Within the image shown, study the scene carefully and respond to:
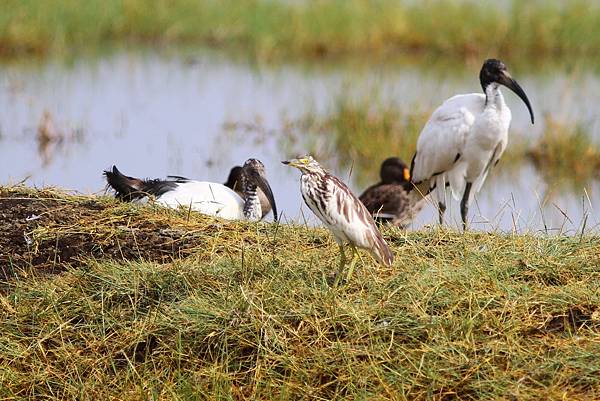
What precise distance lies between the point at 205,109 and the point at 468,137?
26.0 feet

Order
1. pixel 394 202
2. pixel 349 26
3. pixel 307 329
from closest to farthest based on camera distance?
pixel 307 329
pixel 394 202
pixel 349 26

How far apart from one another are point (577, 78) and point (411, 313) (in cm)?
1394

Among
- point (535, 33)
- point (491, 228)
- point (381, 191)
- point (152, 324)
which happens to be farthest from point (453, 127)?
point (535, 33)

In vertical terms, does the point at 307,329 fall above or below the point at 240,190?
above

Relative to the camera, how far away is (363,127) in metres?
14.4

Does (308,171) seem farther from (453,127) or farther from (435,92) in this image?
(435,92)

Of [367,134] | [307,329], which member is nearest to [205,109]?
[367,134]

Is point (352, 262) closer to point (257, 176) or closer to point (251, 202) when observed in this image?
point (251, 202)

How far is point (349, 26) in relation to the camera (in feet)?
75.3

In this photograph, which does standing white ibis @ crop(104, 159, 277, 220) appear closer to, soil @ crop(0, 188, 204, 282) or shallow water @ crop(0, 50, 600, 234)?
soil @ crop(0, 188, 204, 282)

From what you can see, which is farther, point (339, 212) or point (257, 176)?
point (257, 176)

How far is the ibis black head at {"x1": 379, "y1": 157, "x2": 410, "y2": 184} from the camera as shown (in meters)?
11.8

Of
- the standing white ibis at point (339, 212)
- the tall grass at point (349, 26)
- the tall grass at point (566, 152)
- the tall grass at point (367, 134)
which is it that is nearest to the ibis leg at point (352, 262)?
the standing white ibis at point (339, 212)

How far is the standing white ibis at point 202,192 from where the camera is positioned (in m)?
8.35
